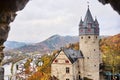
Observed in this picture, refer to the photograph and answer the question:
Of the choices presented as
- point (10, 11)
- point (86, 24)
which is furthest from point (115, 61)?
point (10, 11)

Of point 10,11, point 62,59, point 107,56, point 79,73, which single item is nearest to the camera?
point 10,11

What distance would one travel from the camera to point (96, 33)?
5997cm

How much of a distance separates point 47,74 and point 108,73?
885cm

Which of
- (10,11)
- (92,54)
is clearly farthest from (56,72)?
(10,11)

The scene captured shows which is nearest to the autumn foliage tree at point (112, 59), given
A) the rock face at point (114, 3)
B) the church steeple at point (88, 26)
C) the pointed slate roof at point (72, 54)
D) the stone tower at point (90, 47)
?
the stone tower at point (90, 47)

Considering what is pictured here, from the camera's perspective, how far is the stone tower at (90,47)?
5844 centimetres

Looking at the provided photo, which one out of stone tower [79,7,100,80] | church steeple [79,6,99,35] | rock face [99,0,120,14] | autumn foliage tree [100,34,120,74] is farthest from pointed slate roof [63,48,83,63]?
rock face [99,0,120,14]

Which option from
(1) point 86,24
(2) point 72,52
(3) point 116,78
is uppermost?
(1) point 86,24

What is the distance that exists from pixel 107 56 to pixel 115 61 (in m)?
3.64

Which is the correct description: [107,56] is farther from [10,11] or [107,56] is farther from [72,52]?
[10,11]

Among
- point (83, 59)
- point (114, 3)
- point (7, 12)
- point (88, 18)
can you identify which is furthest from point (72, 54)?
point (114, 3)

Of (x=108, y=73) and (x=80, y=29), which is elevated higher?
(x=80, y=29)

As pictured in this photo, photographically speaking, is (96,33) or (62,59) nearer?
(62,59)

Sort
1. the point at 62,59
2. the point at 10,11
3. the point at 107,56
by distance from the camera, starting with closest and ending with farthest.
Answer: the point at 10,11
the point at 62,59
the point at 107,56
